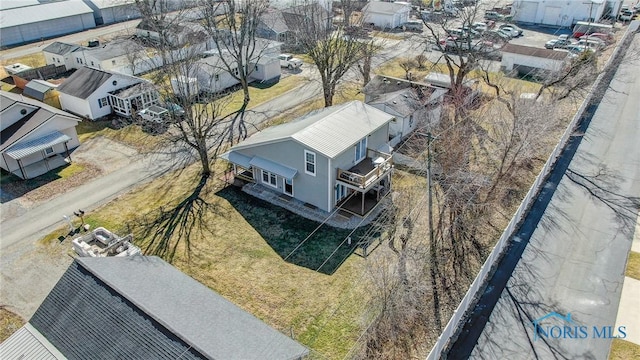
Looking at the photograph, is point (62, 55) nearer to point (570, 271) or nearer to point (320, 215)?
point (320, 215)

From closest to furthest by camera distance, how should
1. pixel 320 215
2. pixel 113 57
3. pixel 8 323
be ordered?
pixel 8 323, pixel 320 215, pixel 113 57

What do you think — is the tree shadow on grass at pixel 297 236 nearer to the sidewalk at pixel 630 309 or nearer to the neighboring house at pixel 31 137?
the sidewalk at pixel 630 309

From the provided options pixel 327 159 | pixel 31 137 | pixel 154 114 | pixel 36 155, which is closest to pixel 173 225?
pixel 327 159

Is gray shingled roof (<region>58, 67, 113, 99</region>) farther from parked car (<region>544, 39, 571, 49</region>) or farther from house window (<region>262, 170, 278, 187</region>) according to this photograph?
parked car (<region>544, 39, 571, 49</region>)

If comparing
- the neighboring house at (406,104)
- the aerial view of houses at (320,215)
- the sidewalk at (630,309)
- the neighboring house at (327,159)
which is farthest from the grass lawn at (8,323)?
the sidewalk at (630,309)

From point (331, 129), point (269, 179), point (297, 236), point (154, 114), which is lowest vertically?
point (297, 236)
